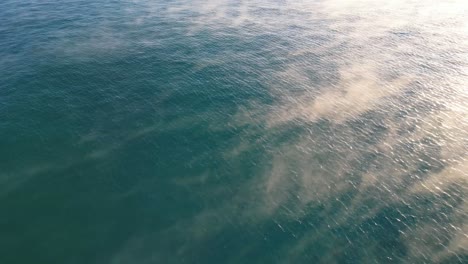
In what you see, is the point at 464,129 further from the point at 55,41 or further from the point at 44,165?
the point at 55,41

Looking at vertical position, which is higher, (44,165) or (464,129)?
(464,129)

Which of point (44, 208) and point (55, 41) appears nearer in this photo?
point (44, 208)

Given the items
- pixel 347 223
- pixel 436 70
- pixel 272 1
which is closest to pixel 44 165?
pixel 347 223

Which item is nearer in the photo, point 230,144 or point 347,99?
point 230,144

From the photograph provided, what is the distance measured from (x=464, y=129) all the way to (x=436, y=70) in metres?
32.3

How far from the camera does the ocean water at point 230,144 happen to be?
5500cm

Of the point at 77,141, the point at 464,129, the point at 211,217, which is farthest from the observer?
the point at 464,129

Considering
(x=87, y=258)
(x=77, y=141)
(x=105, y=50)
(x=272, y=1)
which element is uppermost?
(x=272, y=1)

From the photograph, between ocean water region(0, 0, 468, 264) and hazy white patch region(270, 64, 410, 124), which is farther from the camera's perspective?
hazy white patch region(270, 64, 410, 124)

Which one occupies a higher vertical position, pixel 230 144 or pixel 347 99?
pixel 347 99

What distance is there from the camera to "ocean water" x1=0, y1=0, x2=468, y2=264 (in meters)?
55.0

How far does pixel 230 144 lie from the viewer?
7412 cm

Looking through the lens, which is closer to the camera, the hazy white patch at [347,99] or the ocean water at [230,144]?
the ocean water at [230,144]

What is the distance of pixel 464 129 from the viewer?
78.4 m
